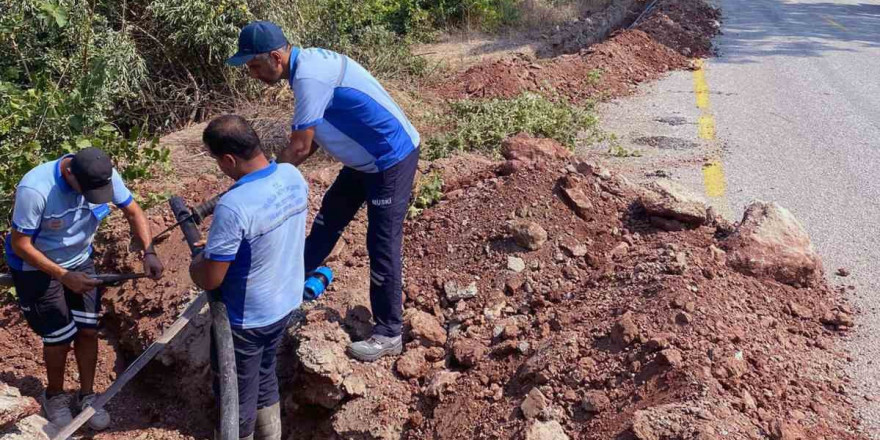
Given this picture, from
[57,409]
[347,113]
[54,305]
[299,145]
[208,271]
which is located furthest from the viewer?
[57,409]

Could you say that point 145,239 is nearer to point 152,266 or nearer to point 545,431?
point 152,266

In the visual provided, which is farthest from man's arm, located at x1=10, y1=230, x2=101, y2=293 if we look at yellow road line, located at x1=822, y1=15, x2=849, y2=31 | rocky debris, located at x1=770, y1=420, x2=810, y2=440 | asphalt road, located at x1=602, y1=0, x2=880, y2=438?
yellow road line, located at x1=822, y1=15, x2=849, y2=31

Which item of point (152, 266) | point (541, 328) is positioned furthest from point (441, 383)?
point (152, 266)

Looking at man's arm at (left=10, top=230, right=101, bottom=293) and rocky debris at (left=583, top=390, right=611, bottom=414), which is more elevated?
man's arm at (left=10, top=230, right=101, bottom=293)

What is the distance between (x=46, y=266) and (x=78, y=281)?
17 centimetres

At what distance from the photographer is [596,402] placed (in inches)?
138

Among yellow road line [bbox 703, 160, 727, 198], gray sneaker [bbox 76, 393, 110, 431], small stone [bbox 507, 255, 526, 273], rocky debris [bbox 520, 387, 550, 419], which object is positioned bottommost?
gray sneaker [bbox 76, 393, 110, 431]

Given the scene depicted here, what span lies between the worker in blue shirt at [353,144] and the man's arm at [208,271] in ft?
2.53

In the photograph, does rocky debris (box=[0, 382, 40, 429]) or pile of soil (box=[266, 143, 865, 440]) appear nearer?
pile of soil (box=[266, 143, 865, 440])

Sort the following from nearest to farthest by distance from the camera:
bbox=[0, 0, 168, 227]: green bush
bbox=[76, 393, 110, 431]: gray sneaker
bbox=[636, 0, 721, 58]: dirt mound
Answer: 1. bbox=[76, 393, 110, 431]: gray sneaker
2. bbox=[0, 0, 168, 227]: green bush
3. bbox=[636, 0, 721, 58]: dirt mound

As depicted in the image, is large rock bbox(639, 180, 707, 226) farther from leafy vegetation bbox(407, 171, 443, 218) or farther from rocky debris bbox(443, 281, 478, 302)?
leafy vegetation bbox(407, 171, 443, 218)

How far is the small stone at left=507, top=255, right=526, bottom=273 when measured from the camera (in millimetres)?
4605

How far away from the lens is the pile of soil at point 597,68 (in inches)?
343

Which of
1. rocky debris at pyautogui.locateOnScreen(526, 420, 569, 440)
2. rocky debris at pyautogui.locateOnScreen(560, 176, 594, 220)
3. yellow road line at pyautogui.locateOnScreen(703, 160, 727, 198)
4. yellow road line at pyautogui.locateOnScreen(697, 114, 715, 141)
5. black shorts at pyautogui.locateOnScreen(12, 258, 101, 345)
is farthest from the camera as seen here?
yellow road line at pyautogui.locateOnScreen(697, 114, 715, 141)
